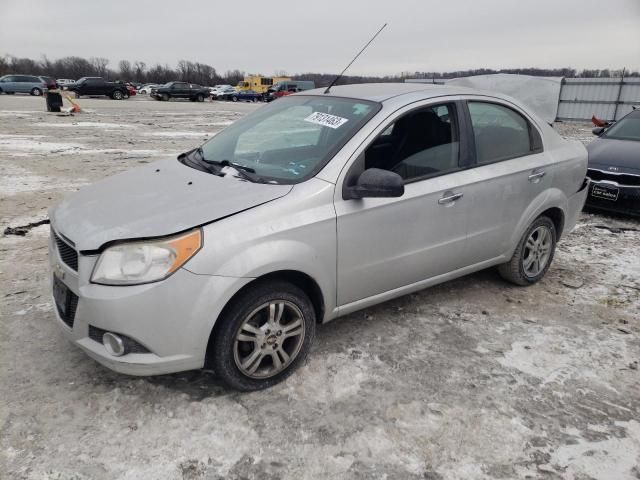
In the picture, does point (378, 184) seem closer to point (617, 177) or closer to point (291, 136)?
point (291, 136)

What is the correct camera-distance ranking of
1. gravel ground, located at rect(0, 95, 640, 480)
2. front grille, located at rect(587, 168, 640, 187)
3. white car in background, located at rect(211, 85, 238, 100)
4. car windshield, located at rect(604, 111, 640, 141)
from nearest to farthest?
gravel ground, located at rect(0, 95, 640, 480) < front grille, located at rect(587, 168, 640, 187) < car windshield, located at rect(604, 111, 640, 141) < white car in background, located at rect(211, 85, 238, 100)

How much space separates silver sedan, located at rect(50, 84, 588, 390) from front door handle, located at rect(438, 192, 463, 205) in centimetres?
1

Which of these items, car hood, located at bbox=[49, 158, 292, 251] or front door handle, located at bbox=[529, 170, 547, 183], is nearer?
car hood, located at bbox=[49, 158, 292, 251]

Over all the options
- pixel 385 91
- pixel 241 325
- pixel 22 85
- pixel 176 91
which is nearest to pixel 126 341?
pixel 241 325

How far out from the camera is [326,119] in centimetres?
333

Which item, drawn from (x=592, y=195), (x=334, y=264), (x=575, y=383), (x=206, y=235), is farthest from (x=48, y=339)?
(x=592, y=195)

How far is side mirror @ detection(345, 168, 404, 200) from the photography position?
9.22 ft

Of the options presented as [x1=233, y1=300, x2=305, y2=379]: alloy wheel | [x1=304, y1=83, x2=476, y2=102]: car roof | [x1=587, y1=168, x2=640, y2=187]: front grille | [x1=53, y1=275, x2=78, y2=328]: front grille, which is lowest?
[x1=233, y1=300, x2=305, y2=379]: alloy wheel

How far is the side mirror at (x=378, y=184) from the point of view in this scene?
281 centimetres

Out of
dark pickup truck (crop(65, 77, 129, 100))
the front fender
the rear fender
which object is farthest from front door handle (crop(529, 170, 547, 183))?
dark pickup truck (crop(65, 77, 129, 100))

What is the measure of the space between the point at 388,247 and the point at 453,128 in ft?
3.44

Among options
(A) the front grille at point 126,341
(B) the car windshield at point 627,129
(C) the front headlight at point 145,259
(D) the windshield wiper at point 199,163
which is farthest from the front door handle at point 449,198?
(B) the car windshield at point 627,129

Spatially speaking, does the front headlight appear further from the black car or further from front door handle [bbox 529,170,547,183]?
the black car

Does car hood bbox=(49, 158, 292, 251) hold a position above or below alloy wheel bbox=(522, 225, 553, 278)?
above
